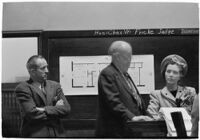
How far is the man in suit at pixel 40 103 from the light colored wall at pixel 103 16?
28 centimetres

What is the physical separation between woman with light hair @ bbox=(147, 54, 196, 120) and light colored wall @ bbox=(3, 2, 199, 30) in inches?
10.3

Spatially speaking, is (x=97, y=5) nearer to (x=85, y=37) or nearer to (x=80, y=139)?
(x=85, y=37)

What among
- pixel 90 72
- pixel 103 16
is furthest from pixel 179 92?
pixel 103 16

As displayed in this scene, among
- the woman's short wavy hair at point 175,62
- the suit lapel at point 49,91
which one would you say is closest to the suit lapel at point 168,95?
the woman's short wavy hair at point 175,62

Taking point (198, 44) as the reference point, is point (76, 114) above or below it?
below

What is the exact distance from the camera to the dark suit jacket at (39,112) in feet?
9.64

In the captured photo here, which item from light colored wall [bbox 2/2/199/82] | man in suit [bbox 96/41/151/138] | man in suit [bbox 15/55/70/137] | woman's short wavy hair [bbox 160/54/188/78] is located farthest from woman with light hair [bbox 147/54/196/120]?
man in suit [bbox 15/55/70/137]

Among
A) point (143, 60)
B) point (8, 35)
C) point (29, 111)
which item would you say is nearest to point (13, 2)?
point (8, 35)

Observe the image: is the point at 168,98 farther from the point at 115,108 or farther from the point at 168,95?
the point at 115,108

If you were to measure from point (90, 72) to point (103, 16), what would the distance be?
405mm

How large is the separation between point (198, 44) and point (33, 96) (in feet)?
3.96

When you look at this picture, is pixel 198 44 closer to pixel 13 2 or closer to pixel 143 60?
pixel 143 60

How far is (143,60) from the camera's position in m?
2.97

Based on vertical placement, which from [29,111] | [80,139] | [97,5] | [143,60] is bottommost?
[80,139]
